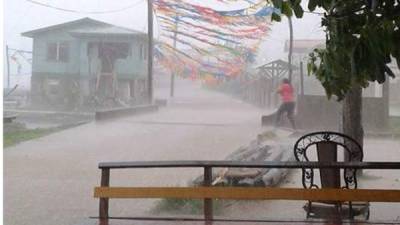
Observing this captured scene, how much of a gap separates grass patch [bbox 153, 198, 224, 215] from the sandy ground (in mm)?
282

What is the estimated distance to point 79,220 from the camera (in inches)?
115

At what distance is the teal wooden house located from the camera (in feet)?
11.6

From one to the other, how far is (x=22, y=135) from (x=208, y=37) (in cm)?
153

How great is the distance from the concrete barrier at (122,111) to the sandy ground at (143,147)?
0.05 m

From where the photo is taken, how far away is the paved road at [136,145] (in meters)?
3.44

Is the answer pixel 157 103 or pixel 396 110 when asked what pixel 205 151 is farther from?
pixel 396 110

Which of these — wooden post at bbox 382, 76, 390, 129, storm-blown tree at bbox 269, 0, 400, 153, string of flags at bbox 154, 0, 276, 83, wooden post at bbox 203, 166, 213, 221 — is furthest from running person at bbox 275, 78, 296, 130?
storm-blown tree at bbox 269, 0, 400, 153

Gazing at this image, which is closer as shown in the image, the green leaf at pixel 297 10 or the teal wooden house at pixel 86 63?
the green leaf at pixel 297 10

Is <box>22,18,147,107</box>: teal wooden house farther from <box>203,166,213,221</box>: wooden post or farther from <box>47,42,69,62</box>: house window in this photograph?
<box>203,166,213,221</box>: wooden post

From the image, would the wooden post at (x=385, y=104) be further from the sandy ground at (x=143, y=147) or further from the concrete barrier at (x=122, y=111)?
the concrete barrier at (x=122, y=111)

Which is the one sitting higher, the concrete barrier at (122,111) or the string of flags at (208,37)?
the string of flags at (208,37)

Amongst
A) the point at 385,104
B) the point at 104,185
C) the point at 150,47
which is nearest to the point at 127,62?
the point at 150,47

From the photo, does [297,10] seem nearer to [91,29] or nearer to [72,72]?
[91,29]

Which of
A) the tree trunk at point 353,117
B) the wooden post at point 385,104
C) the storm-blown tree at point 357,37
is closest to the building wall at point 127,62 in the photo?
the tree trunk at point 353,117
